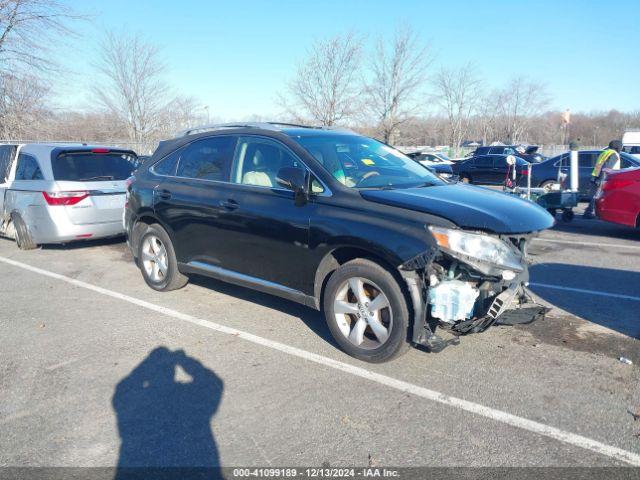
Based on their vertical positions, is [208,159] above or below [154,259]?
above

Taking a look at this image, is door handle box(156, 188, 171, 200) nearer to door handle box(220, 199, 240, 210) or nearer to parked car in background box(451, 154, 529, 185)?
door handle box(220, 199, 240, 210)

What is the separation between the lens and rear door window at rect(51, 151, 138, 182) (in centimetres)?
792

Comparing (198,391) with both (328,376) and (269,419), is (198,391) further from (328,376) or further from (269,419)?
(328,376)

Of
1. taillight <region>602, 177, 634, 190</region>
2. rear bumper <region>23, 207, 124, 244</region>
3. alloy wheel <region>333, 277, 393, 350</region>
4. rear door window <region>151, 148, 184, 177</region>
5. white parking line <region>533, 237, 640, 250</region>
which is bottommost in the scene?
white parking line <region>533, 237, 640, 250</region>

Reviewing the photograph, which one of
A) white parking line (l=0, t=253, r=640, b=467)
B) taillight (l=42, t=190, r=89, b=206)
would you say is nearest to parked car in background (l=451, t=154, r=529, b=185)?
taillight (l=42, t=190, r=89, b=206)

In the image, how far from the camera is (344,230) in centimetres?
408

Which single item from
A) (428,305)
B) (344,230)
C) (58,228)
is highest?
(344,230)

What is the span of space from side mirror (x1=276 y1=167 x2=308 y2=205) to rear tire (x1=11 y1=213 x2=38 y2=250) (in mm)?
5928

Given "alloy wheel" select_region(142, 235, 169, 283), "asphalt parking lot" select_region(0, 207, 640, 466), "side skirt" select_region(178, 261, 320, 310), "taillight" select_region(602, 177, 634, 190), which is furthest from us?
"taillight" select_region(602, 177, 634, 190)

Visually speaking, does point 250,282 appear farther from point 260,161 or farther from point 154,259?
point 154,259

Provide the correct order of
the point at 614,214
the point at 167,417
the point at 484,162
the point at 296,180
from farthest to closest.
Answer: the point at 484,162, the point at 614,214, the point at 296,180, the point at 167,417

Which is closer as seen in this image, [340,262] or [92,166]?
[340,262]

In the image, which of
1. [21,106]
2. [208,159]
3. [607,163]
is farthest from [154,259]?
[21,106]

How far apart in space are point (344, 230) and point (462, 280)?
0.98 meters
